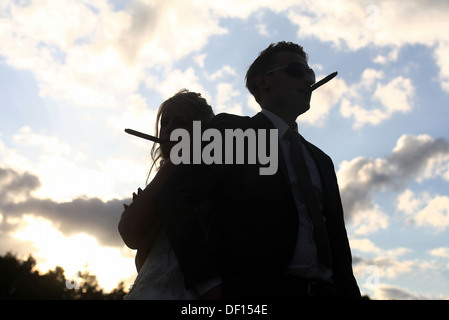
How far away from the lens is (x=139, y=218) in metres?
3.11

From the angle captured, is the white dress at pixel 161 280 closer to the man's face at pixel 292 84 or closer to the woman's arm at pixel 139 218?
the woman's arm at pixel 139 218

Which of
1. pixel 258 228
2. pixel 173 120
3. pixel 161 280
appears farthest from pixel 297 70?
pixel 161 280

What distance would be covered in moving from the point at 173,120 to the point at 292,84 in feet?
3.46

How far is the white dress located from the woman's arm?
0.50ft

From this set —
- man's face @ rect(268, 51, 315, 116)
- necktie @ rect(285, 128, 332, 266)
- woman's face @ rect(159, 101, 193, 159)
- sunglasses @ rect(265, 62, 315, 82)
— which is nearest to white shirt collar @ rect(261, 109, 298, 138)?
necktie @ rect(285, 128, 332, 266)

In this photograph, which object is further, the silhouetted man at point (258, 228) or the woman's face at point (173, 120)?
the woman's face at point (173, 120)

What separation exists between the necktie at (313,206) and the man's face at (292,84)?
649 mm

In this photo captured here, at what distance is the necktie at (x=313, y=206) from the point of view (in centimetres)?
295

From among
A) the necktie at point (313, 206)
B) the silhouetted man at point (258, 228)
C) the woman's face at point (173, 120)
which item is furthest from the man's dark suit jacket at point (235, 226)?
the woman's face at point (173, 120)

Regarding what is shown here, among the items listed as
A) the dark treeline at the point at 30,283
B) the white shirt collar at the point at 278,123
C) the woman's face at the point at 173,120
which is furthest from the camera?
the dark treeline at the point at 30,283

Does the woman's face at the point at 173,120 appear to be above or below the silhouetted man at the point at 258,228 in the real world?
above
